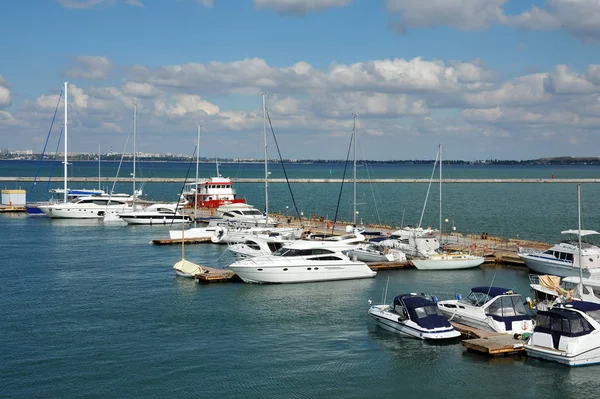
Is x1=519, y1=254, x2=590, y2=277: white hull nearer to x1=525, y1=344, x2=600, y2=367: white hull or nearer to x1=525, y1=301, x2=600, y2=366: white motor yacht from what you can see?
x1=525, y1=301, x2=600, y2=366: white motor yacht

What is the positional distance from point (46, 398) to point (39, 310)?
41.5 feet

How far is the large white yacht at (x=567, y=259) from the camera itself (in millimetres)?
39312

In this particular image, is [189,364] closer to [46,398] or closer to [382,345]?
[46,398]

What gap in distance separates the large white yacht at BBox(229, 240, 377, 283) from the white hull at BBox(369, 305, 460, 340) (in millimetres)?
10105

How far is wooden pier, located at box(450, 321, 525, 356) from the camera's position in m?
26.9

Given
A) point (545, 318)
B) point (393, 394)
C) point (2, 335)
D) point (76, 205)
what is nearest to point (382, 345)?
point (393, 394)

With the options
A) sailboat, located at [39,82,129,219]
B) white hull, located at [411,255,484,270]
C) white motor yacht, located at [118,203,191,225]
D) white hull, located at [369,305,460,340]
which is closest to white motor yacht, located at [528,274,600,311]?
white hull, located at [369,305,460,340]

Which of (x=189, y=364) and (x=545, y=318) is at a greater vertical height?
(x=545, y=318)

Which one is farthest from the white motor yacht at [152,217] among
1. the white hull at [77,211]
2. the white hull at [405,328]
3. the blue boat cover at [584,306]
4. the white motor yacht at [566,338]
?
the white motor yacht at [566,338]

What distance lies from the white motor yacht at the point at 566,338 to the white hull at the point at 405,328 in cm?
343

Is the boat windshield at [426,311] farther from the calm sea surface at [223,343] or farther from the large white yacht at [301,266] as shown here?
the large white yacht at [301,266]

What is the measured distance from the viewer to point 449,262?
4584 cm

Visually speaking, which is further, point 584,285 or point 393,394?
point 584,285

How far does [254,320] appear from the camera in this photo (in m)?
33.0
